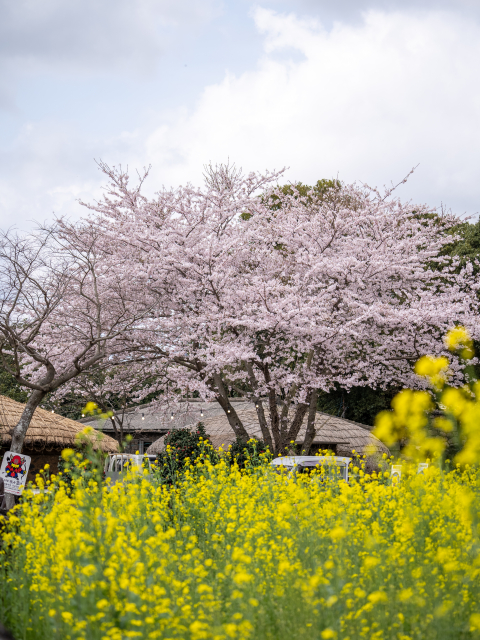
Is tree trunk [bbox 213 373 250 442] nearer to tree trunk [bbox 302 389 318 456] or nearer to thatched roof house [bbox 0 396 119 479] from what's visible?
tree trunk [bbox 302 389 318 456]

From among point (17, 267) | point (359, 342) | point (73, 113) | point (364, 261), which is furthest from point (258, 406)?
point (73, 113)

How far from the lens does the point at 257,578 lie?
321 centimetres

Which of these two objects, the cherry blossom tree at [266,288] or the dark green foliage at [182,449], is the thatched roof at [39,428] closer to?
the dark green foliage at [182,449]

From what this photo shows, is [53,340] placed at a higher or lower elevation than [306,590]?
higher

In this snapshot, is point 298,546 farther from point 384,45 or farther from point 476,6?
point 384,45

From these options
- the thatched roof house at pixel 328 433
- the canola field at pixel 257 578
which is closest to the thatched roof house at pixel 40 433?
the thatched roof house at pixel 328 433

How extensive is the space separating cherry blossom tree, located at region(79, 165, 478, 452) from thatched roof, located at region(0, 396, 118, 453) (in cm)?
345

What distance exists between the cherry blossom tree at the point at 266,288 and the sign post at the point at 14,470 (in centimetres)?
420

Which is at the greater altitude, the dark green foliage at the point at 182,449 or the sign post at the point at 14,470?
the dark green foliage at the point at 182,449

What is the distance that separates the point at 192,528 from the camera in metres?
5.31

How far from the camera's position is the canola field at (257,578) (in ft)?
8.20

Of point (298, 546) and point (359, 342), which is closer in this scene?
point (298, 546)

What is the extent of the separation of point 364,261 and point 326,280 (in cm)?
101

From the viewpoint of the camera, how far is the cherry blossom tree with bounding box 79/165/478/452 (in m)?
11.0
